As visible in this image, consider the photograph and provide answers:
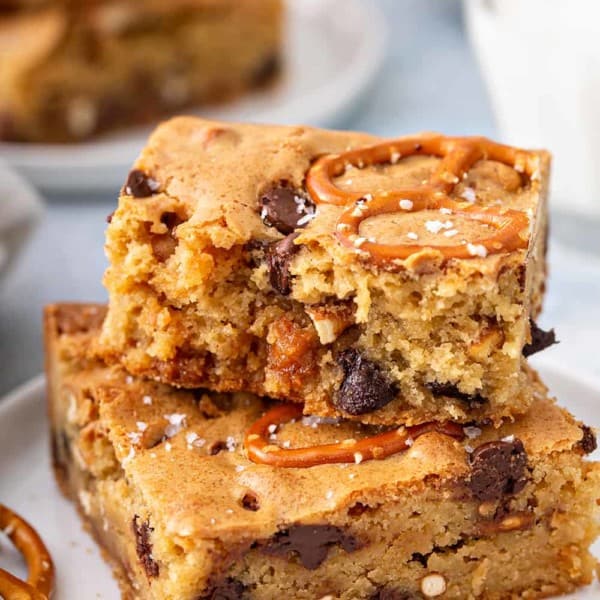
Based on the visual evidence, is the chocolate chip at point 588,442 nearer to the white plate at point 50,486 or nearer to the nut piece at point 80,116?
the white plate at point 50,486

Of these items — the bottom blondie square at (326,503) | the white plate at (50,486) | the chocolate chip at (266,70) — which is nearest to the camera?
the bottom blondie square at (326,503)

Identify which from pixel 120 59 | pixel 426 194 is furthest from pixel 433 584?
pixel 120 59

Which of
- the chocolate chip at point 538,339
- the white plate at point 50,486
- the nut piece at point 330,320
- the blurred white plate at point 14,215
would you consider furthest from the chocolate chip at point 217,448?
the blurred white plate at point 14,215

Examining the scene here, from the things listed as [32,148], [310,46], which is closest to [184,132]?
[32,148]

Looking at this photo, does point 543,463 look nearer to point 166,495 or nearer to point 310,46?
point 166,495

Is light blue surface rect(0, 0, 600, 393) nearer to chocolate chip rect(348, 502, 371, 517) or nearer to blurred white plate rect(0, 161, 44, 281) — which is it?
blurred white plate rect(0, 161, 44, 281)

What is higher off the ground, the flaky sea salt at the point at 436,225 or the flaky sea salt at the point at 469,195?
the flaky sea salt at the point at 436,225
